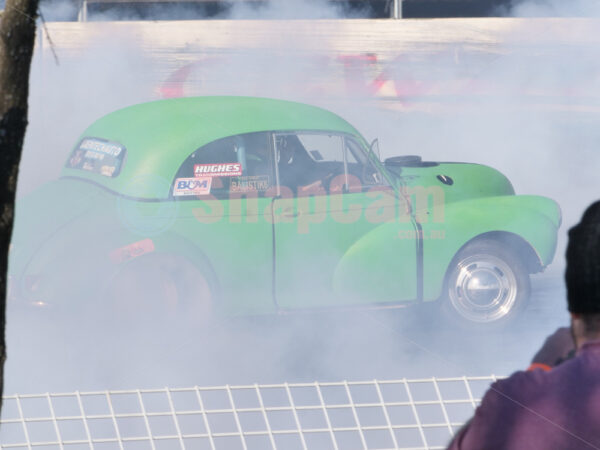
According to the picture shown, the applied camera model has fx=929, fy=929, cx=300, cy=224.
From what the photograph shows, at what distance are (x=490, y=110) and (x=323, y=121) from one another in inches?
65.4

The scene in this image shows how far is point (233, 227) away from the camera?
4.86 metres

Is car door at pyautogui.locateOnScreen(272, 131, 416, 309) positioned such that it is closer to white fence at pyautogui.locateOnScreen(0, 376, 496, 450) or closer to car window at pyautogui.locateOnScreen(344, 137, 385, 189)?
car window at pyautogui.locateOnScreen(344, 137, 385, 189)

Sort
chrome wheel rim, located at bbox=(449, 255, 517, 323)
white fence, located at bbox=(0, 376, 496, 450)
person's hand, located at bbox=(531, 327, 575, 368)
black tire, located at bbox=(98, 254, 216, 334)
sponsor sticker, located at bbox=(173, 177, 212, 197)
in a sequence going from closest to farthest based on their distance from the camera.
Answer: person's hand, located at bbox=(531, 327, 575, 368)
white fence, located at bbox=(0, 376, 496, 450)
black tire, located at bbox=(98, 254, 216, 334)
sponsor sticker, located at bbox=(173, 177, 212, 197)
chrome wheel rim, located at bbox=(449, 255, 517, 323)

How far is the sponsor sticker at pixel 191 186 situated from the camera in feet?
16.0

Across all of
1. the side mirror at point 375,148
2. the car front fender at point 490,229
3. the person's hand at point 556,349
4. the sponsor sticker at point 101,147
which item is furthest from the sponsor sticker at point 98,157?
the person's hand at point 556,349

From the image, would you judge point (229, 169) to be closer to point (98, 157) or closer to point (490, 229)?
point (98, 157)

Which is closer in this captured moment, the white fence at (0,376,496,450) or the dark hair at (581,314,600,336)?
the dark hair at (581,314,600,336)

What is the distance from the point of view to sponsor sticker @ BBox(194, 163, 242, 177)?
4926 mm

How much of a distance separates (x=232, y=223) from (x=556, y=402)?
3.67 metres

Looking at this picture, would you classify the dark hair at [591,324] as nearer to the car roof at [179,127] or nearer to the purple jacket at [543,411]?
the purple jacket at [543,411]

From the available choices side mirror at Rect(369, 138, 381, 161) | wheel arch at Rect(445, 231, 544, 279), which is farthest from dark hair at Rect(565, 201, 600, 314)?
wheel arch at Rect(445, 231, 544, 279)

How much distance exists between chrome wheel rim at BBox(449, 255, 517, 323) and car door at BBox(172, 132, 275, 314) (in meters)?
1.18

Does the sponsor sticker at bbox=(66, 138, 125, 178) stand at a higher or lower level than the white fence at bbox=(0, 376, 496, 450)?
higher

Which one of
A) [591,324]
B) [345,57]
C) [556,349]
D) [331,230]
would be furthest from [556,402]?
[345,57]
